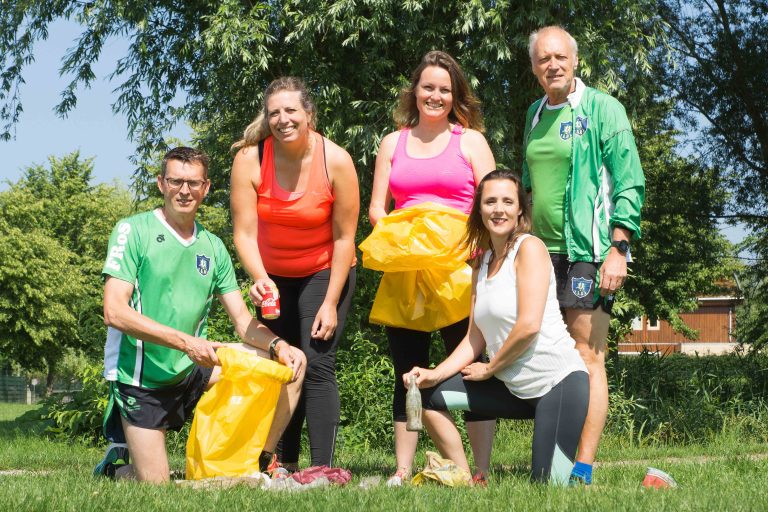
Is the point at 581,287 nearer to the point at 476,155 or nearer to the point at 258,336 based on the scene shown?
the point at 476,155

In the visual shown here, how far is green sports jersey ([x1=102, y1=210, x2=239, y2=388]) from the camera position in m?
4.99

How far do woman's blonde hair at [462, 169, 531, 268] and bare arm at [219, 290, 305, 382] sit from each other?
44.5 inches

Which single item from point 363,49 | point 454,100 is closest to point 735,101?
point 363,49

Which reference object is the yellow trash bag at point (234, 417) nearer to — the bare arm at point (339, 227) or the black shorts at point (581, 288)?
the bare arm at point (339, 227)

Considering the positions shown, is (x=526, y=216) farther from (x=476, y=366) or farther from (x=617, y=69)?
(x=617, y=69)

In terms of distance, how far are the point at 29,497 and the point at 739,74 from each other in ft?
43.5

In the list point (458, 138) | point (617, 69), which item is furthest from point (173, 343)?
point (617, 69)

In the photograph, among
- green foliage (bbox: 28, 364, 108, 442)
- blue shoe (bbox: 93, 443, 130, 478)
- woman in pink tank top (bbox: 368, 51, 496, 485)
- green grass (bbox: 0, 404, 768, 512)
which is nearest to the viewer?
green grass (bbox: 0, 404, 768, 512)

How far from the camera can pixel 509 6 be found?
10.4m

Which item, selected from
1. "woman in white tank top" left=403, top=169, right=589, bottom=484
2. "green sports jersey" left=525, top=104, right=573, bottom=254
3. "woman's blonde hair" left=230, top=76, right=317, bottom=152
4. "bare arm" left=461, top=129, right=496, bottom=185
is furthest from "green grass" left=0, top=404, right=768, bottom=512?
"woman's blonde hair" left=230, top=76, right=317, bottom=152

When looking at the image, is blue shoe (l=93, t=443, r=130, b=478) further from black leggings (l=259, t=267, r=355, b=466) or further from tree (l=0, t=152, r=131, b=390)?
tree (l=0, t=152, r=131, b=390)

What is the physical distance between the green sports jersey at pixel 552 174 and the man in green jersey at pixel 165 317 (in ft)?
5.11

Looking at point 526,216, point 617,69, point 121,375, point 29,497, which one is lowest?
point 29,497

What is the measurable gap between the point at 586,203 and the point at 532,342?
2.85ft
